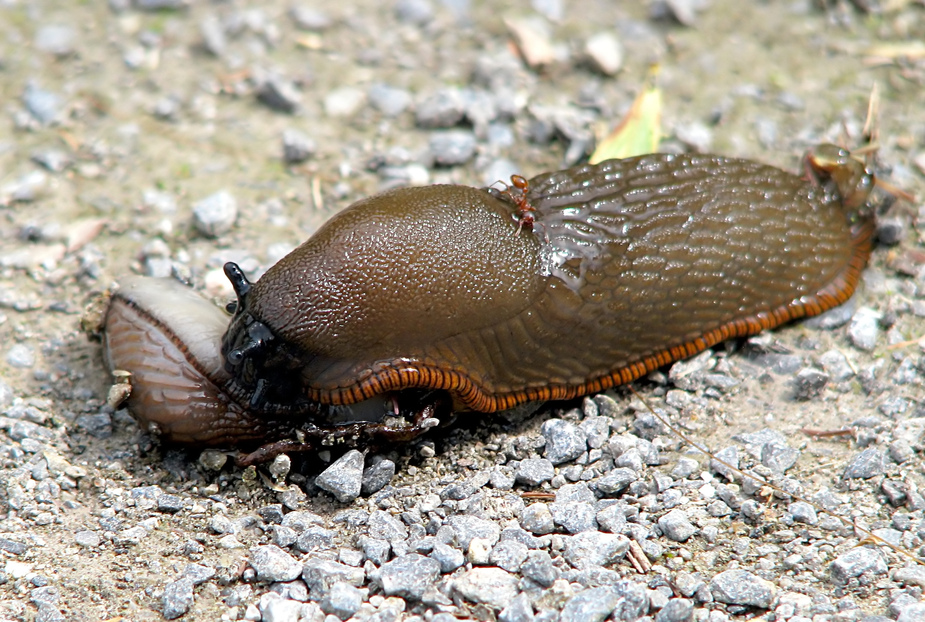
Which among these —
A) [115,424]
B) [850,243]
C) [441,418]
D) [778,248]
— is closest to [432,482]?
[441,418]

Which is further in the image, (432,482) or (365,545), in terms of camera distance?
(432,482)

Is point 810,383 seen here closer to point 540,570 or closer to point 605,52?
point 540,570

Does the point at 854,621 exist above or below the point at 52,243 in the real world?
above

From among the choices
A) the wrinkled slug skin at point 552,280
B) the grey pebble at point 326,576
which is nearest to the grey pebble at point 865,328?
the wrinkled slug skin at point 552,280

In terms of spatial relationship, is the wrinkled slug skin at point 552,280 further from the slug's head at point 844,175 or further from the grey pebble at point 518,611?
the grey pebble at point 518,611

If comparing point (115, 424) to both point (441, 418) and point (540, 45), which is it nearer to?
point (441, 418)

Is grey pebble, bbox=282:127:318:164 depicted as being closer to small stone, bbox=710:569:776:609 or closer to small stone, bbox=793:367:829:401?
small stone, bbox=793:367:829:401
